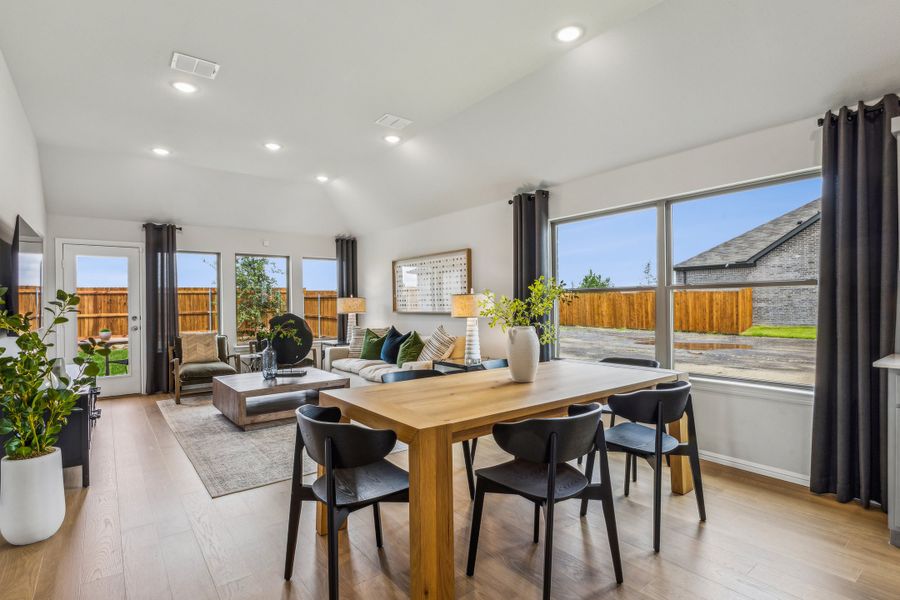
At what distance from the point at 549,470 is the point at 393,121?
11.8 ft

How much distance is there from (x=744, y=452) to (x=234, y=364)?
6444mm

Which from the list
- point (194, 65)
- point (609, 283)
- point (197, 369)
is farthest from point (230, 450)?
point (609, 283)

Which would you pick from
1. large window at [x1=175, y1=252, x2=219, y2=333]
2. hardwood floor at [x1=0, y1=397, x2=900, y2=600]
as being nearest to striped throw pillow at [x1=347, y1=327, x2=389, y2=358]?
large window at [x1=175, y1=252, x2=219, y2=333]

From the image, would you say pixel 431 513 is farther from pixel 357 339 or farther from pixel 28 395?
pixel 357 339

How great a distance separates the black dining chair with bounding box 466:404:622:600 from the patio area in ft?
6.95

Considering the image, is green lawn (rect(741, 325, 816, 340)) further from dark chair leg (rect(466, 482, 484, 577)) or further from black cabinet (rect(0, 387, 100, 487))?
black cabinet (rect(0, 387, 100, 487))

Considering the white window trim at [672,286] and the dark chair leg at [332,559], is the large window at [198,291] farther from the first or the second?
the dark chair leg at [332,559]

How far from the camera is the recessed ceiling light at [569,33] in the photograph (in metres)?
2.92

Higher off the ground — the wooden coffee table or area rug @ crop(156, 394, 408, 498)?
the wooden coffee table

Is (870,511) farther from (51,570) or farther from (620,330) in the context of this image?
(51,570)

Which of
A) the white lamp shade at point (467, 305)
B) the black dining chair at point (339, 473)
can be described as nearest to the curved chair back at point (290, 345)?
the white lamp shade at point (467, 305)

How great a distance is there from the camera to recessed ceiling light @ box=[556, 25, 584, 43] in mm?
2918

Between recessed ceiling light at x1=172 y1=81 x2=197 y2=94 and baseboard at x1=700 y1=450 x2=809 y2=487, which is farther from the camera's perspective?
recessed ceiling light at x1=172 y1=81 x2=197 y2=94

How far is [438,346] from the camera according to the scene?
17.9 feet
